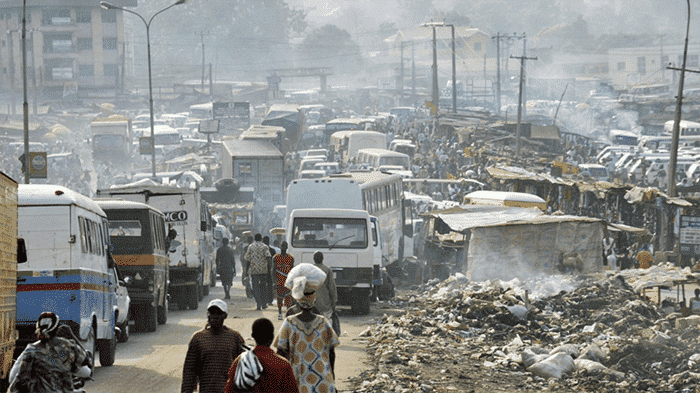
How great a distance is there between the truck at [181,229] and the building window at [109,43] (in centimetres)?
7955

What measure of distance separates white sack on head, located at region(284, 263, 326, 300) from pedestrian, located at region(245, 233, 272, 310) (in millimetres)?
11442

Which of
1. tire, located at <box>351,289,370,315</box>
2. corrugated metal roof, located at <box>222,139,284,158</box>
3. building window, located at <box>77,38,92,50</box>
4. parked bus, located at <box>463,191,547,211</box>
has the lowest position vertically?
tire, located at <box>351,289,370,315</box>

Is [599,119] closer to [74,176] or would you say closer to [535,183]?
[74,176]

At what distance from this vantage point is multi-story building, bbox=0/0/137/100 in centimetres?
9825

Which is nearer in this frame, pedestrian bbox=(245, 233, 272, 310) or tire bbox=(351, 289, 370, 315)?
tire bbox=(351, 289, 370, 315)

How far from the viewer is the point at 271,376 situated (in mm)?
5906

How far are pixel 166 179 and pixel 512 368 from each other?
33.8 metres

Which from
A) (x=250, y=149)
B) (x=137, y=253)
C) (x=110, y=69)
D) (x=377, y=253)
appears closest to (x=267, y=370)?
(x=137, y=253)

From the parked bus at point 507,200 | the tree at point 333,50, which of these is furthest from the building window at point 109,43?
the parked bus at point 507,200

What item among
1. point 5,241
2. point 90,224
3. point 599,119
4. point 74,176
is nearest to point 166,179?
point 74,176

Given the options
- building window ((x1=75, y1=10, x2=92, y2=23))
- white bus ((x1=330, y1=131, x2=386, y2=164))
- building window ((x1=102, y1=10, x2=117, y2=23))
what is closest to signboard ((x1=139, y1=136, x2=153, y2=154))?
white bus ((x1=330, y1=131, x2=386, y2=164))

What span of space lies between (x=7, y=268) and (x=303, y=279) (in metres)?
3.16

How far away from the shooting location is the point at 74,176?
5447cm

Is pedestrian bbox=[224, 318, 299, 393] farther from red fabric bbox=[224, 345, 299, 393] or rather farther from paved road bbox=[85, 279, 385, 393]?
paved road bbox=[85, 279, 385, 393]
